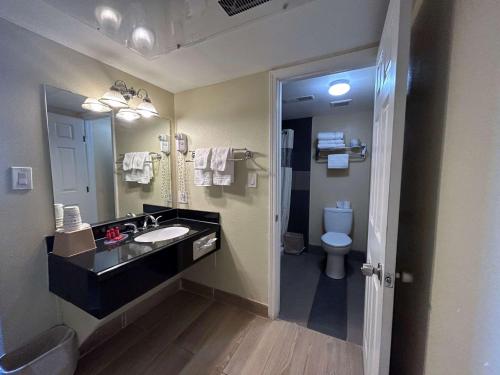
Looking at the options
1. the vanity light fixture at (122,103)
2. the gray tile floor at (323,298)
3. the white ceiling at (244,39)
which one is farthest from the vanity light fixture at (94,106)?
the gray tile floor at (323,298)

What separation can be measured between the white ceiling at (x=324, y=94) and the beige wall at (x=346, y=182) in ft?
0.47

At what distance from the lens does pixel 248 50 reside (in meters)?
1.37

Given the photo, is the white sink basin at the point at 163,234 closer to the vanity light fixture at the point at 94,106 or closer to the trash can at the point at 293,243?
the vanity light fixture at the point at 94,106

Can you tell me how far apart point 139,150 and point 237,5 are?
4.59 feet

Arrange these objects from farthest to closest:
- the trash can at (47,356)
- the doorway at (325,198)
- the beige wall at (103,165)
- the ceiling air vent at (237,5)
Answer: the doorway at (325,198)
the beige wall at (103,165)
the trash can at (47,356)
the ceiling air vent at (237,5)

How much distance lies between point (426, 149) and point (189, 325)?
6.59 ft

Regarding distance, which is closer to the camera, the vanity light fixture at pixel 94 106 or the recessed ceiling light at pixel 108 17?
the recessed ceiling light at pixel 108 17

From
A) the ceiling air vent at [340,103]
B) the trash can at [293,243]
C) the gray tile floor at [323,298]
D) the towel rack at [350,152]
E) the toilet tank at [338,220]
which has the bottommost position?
the gray tile floor at [323,298]

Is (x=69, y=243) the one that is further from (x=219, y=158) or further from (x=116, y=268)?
(x=219, y=158)

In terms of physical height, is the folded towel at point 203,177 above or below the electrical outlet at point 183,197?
above

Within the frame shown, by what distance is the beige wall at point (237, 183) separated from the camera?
1.73 m

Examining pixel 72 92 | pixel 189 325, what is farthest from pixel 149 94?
pixel 189 325

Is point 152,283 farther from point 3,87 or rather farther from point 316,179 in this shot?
point 316,179

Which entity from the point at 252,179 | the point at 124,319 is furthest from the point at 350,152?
the point at 124,319
